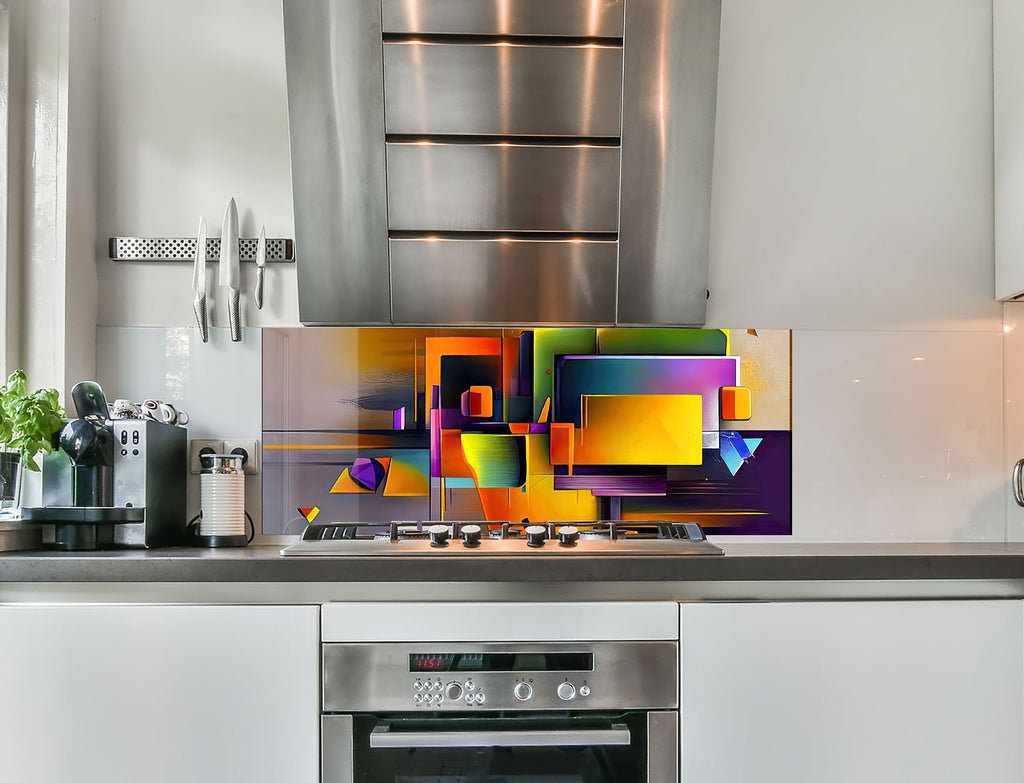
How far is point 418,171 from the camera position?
188 cm

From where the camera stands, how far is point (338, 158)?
6.14 feet

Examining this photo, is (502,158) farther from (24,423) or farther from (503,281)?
(24,423)

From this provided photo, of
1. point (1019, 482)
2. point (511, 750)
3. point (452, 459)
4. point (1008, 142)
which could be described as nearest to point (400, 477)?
point (452, 459)

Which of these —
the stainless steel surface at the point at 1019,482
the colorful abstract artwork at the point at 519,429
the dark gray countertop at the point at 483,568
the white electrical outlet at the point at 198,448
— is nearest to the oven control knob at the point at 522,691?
the dark gray countertop at the point at 483,568

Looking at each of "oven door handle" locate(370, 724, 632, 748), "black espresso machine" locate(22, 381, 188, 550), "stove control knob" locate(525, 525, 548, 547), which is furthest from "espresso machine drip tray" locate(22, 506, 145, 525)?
"stove control knob" locate(525, 525, 548, 547)

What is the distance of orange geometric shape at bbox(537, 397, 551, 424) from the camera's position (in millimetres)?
2051

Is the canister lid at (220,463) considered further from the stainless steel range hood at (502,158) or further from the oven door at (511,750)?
the oven door at (511,750)

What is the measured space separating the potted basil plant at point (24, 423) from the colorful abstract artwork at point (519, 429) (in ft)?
1.61

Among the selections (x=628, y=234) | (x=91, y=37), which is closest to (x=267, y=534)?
(x=628, y=234)

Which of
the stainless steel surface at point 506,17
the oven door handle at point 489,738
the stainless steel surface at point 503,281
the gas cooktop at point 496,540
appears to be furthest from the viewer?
the stainless steel surface at point 503,281

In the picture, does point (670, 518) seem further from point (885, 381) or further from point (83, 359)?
point (83, 359)

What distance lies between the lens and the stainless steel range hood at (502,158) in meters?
1.83

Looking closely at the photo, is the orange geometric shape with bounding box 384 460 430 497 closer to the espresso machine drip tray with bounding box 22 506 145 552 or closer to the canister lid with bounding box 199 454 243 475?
the canister lid with bounding box 199 454 243 475

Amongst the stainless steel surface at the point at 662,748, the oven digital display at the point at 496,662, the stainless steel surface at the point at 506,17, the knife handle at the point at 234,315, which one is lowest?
the stainless steel surface at the point at 662,748
